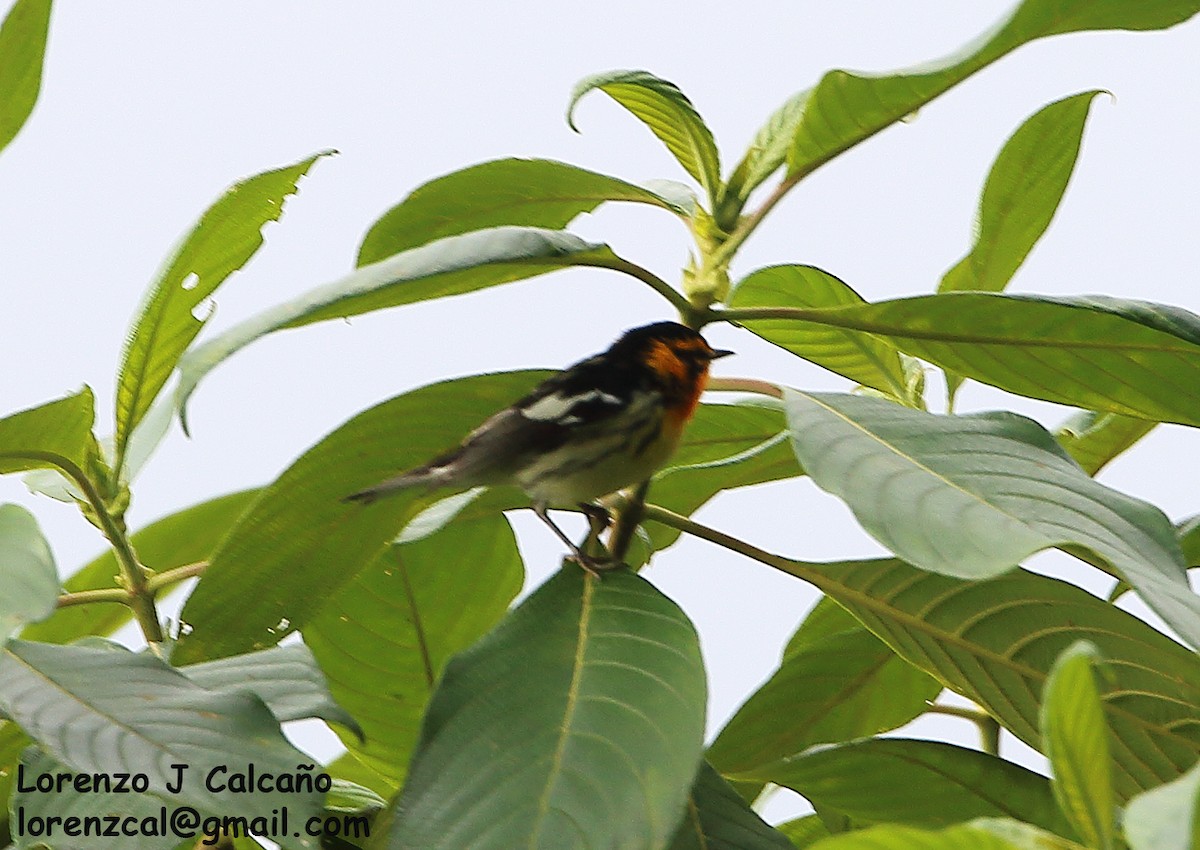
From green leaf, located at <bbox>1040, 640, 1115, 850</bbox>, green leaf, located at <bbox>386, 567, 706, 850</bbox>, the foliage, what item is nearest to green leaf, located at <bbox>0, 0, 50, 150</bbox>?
the foliage

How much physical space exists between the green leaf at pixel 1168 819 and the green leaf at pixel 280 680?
667mm

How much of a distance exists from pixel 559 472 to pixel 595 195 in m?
0.30

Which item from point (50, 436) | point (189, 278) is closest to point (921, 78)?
point (189, 278)

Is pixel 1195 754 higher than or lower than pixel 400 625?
lower

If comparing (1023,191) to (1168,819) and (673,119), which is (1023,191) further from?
(1168,819)

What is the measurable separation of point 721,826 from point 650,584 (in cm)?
21

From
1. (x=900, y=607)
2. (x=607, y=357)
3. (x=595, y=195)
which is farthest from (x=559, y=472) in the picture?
(x=900, y=607)

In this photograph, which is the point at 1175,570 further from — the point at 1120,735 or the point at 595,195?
the point at 595,195

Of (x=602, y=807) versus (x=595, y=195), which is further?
(x=595, y=195)

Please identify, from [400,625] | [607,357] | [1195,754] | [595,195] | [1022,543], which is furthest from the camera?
[607,357]

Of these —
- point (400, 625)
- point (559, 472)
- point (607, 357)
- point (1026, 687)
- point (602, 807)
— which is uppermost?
point (607, 357)

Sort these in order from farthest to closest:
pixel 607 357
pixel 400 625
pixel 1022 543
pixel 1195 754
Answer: pixel 607 357
pixel 400 625
pixel 1195 754
pixel 1022 543

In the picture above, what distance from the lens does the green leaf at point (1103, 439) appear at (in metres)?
1.57

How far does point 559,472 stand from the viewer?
1.45m
